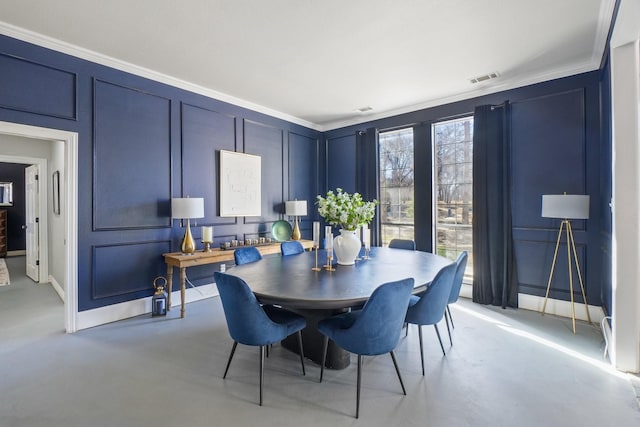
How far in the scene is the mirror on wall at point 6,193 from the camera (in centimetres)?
777

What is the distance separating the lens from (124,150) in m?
3.44

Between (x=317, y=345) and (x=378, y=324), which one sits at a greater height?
(x=378, y=324)

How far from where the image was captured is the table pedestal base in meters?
2.38

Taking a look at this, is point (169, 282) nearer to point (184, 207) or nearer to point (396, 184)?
point (184, 207)

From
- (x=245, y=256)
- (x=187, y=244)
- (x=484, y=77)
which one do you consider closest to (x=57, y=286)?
(x=187, y=244)

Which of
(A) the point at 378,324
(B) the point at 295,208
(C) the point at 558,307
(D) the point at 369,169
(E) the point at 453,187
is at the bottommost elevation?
(C) the point at 558,307

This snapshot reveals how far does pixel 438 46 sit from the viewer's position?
304cm

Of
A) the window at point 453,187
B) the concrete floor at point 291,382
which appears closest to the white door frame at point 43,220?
the concrete floor at point 291,382

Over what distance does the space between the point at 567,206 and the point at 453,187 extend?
152 cm

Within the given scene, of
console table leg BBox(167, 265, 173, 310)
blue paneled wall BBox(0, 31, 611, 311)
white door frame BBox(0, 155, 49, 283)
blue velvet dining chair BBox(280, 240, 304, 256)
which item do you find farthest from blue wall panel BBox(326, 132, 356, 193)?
white door frame BBox(0, 155, 49, 283)

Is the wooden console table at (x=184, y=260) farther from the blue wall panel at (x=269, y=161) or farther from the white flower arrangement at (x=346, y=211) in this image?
the white flower arrangement at (x=346, y=211)

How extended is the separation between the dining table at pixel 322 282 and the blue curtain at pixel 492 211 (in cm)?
134

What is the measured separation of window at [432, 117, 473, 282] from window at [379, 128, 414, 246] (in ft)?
1.44

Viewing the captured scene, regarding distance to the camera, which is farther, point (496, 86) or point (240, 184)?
point (240, 184)
